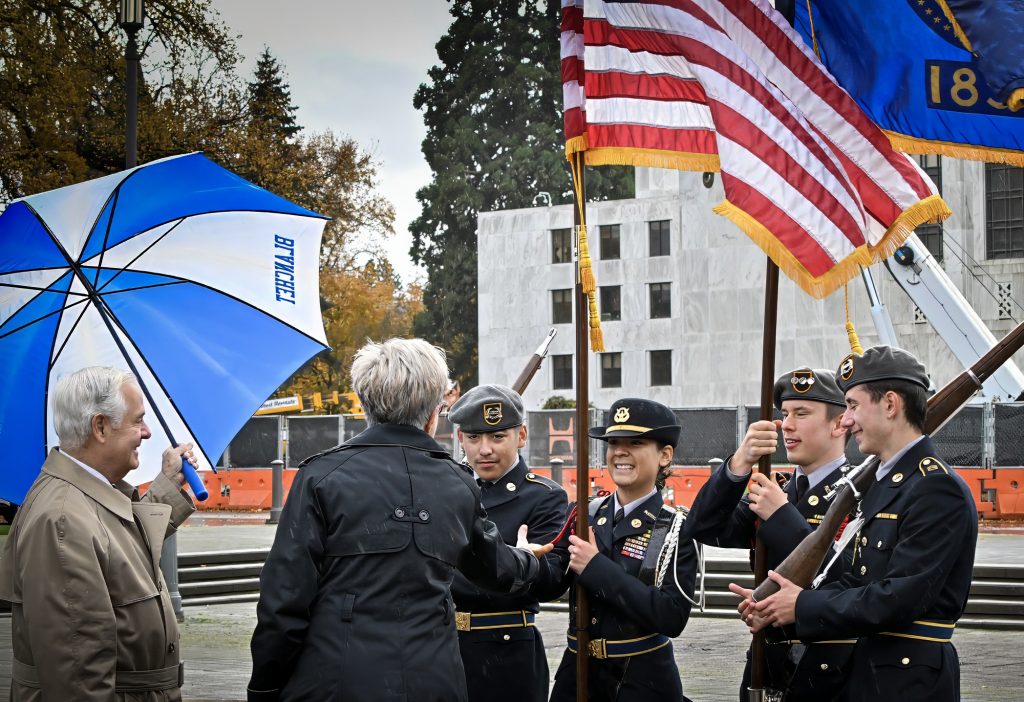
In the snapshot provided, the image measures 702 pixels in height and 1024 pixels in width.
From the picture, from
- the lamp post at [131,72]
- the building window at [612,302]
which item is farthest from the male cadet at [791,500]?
the building window at [612,302]

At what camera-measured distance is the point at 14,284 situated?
5.93 meters

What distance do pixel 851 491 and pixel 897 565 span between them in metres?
0.38

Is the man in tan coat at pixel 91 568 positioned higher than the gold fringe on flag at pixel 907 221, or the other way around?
the gold fringe on flag at pixel 907 221

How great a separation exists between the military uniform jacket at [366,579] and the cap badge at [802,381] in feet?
6.38

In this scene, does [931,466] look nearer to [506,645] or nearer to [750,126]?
[750,126]

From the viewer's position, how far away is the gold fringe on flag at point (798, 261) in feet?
17.1

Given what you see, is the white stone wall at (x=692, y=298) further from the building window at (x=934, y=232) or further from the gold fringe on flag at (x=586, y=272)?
the gold fringe on flag at (x=586, y=272)

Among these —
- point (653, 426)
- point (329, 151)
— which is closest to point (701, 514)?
point (653, 426)

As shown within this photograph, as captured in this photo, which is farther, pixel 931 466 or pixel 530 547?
pixel 530 547

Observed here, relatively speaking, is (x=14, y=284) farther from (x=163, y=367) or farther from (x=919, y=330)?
(x=919, y=330)

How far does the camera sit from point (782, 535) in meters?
4.84

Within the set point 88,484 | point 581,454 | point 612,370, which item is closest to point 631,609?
point 581,454

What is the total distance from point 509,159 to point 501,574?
55.9 metres

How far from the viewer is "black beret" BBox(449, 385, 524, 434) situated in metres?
5.70
